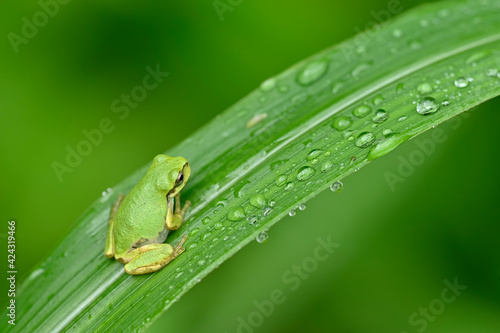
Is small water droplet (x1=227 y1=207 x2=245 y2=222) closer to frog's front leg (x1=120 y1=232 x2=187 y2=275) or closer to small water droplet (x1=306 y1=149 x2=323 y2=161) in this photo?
frog's front leg (x1=120 y1=232 x2=187 y2=275)

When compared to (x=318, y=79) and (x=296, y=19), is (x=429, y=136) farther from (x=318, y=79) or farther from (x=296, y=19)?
(x=296, y=19)

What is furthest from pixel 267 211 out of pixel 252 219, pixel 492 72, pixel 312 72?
A: pixel 492 72

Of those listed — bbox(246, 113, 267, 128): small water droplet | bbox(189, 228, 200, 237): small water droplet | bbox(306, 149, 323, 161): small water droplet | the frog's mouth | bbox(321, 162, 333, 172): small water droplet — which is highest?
bbox(246, 113, 267, 128): small water droplet

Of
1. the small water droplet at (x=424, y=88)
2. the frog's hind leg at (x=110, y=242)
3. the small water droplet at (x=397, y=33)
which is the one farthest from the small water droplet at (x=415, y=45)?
the frog's hind leg at (x=110, y=242)

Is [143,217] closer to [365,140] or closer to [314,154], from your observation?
[314,154]

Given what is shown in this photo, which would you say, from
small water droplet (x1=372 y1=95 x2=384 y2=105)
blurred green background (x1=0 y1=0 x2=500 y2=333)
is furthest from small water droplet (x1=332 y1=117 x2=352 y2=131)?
blurred green background (x1=0 y1=0 x2=500 y2=333)
